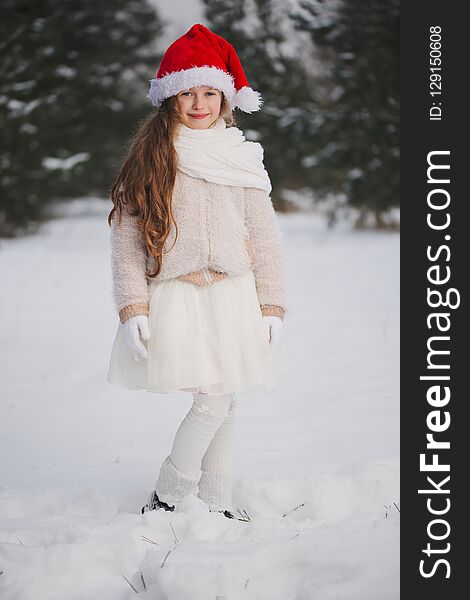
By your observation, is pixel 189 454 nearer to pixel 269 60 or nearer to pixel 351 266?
pixel 351 266

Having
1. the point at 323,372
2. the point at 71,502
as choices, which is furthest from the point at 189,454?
the point at 323,372

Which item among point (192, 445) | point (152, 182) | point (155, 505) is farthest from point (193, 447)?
point (152, 182)

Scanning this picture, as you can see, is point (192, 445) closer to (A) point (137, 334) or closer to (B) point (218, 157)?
(A) point (137, 334)

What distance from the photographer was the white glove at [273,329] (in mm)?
2557

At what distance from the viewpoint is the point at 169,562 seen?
195 centimetres

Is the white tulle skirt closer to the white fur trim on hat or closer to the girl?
the girl

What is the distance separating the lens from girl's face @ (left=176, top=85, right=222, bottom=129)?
101 inches

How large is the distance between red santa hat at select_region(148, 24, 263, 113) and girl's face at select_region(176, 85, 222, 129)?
3cm

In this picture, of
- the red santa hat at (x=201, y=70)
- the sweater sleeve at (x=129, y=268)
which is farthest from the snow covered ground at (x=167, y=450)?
the red santa hat at (x=201, y=70)

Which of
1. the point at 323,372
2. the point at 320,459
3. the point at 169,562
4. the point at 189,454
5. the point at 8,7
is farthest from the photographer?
the point at 8,7

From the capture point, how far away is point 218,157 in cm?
251

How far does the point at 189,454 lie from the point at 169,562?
2.07 ft

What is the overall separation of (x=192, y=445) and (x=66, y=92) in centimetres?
885

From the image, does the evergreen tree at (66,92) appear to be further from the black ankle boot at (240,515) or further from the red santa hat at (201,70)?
the black ankle boot at (240,515)
